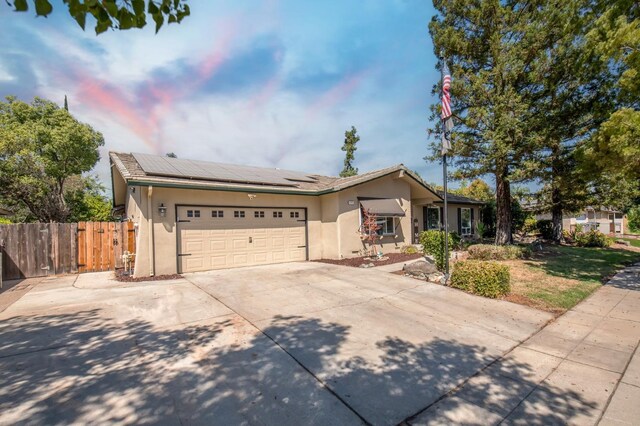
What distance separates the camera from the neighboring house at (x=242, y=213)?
913cm

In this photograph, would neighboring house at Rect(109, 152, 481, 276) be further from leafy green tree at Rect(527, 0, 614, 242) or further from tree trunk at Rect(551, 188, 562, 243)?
tree trunk at Rect(551, 188, 562, 243)

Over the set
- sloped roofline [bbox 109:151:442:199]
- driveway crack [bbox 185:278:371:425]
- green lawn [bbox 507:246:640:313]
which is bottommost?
green lawn [bbox 507:246:640:313]

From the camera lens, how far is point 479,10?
1189cm

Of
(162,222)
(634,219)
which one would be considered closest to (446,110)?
(162,222)

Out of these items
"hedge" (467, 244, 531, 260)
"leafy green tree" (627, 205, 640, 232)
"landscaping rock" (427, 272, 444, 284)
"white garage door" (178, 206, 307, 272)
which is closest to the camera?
"landscaping rock" (427, 272, 444, 284)

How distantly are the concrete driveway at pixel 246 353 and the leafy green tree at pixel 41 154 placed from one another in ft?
56.5

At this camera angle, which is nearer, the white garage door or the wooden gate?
the white garage door

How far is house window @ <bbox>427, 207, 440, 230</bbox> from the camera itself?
59.2ft

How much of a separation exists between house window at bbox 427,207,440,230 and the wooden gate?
52.3ft

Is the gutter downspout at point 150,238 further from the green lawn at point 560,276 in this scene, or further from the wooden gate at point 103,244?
the green lawn at point 560,276

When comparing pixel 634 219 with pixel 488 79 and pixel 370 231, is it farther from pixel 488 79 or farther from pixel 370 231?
pixel 370 231

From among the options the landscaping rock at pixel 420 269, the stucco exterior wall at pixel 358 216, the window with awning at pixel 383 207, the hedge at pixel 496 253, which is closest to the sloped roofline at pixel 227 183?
the stucco exterior wall at pixel 358 216

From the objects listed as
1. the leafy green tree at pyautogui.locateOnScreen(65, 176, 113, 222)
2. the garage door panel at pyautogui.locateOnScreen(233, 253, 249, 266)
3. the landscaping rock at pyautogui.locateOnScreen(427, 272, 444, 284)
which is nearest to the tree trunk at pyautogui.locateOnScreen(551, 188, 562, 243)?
the landscaping rock at pyautogui.locateOnScreen(427, 272, 444, 284)

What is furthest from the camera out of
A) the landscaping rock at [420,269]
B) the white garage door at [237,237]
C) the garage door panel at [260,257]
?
the garage door panel at [260,257]
